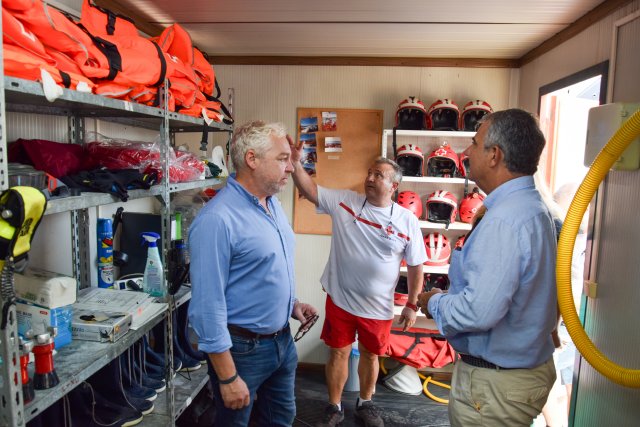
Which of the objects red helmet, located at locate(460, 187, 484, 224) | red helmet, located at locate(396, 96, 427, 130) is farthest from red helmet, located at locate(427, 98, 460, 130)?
red helmet, located at locate(460, 187, 484, 224)

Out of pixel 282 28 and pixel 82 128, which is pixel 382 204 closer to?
pixel 282 28

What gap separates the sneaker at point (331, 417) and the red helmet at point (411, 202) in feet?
5.26

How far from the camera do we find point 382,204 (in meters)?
3.13

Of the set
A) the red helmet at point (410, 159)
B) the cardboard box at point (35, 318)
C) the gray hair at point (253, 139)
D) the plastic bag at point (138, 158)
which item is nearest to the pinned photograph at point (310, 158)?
the red helmet at point (410, 159)

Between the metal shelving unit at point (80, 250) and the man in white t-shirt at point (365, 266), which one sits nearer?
the metal shelving unit at point (80, 250)

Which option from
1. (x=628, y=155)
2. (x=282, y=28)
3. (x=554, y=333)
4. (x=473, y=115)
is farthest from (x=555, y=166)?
(x=282, y=28)

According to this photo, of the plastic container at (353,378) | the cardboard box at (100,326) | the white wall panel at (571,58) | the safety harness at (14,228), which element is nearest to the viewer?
the safety harness at (14,228)

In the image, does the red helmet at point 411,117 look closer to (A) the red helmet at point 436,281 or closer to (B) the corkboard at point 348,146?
(B) the corkboard at point 348,146

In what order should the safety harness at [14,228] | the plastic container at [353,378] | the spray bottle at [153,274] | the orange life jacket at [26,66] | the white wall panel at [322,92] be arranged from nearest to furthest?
the safety harness at [14,228] < the orange life jacket at [26,66] < the spray bottle at [153,274] < the plastic container at [353,378] < the white wall panel at [322,92]

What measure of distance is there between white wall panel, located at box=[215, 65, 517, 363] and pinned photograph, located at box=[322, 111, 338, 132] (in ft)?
0.28

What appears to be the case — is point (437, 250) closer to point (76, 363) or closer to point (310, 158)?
point (310, 158)

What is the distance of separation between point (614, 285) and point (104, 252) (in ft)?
8.76

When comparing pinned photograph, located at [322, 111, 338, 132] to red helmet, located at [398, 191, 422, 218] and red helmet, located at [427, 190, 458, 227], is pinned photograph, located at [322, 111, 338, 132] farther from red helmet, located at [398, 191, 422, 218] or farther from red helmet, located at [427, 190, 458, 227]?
red helmet, located at [427, 190, 458, 227]

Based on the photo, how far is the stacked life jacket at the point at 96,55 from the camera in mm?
1277
